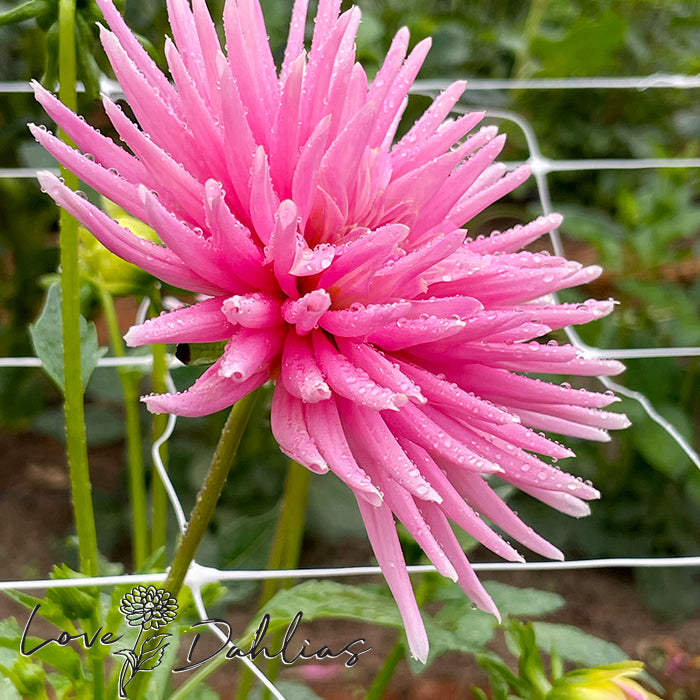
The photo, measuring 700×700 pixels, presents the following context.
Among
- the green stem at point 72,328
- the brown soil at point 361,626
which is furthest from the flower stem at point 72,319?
the brown soil at point 361,626

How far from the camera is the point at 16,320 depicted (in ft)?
3.17

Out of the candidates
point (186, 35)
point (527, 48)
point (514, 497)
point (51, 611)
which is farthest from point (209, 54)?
point (527, 48)

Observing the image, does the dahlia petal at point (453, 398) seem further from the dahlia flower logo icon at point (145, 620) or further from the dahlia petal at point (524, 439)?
the dahlia flower logo icon at point (145, 620)

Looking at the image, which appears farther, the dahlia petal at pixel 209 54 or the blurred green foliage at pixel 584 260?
the blurred green foliage at pixel 584 260

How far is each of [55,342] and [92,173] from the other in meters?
0.17

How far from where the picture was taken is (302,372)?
0.22 metres

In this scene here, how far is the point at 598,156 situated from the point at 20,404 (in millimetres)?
942

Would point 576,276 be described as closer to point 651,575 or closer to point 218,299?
point 218,299

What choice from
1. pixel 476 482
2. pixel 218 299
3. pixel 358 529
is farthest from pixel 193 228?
pixel 358 529

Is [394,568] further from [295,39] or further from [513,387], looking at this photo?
[295,39]

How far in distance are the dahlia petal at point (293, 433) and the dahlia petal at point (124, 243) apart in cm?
4

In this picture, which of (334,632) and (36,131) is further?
(334,632)

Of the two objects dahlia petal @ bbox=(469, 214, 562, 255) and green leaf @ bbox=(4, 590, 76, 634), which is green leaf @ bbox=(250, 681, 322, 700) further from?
dahlia petal @ bbox=(469, 214, 562, 255)

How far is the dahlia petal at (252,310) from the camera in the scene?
0.21 m
